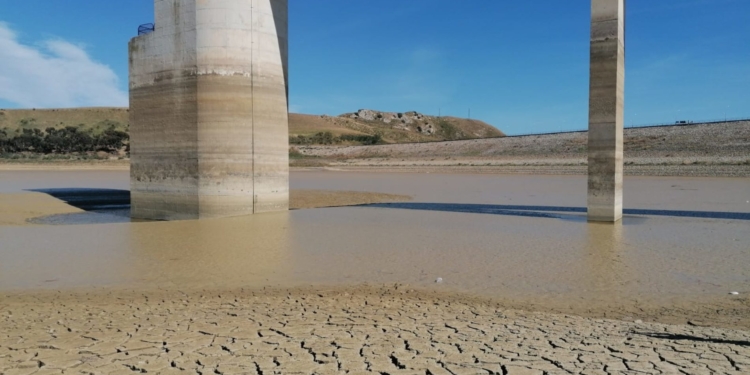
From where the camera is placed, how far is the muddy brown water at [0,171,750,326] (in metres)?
8.27

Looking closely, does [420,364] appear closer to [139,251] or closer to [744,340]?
[744,340]

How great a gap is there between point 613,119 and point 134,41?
15.0 metres

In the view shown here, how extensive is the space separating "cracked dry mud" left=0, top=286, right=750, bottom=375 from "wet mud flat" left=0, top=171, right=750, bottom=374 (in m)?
0.02

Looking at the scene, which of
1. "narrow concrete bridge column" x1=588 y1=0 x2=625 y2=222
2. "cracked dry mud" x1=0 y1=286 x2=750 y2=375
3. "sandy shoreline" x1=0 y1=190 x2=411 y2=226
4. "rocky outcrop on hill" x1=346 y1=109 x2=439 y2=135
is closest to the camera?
"cracked dry mud" x1=0 y1=286 x2=750 y2=375

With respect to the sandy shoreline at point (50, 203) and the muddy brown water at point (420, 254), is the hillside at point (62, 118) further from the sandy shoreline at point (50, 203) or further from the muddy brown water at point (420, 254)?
the muddy brown water at point (420, 254)

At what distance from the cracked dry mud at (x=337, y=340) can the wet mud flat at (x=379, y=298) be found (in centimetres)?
2

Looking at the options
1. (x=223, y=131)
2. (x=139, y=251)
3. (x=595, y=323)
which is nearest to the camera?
(x=595, y=323)

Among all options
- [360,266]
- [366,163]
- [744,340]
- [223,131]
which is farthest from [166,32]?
[366,163]

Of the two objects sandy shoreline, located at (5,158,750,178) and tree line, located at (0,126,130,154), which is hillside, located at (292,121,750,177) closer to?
sandy shoreline, located at (5,158,750,178)

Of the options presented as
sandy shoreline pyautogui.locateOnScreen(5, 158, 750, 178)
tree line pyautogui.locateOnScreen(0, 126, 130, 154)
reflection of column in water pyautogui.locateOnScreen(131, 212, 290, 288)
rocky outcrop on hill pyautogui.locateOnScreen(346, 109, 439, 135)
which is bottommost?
reflection of column in water pyautogui.locateOnScreen(131, 212, 290, 288)

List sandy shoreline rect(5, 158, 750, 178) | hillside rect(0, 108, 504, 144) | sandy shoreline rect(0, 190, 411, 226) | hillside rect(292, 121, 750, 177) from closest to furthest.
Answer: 1. sandy shoreline rect(0, 190, 411, 226)
2. sandy shoreline rect(5, 158, 750, 178)
3. hillside rect(292, 121, 750, 177)
4. hillside rect(0, 108, 504, 144)

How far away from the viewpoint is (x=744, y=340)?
5.20 m

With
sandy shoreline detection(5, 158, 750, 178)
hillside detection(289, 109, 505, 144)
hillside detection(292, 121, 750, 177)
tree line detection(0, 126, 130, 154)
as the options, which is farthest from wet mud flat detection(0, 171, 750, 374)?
hillside detection(289, 109, 505, 144)

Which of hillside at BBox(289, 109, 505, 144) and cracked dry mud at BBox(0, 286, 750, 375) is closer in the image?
cracked dry mud at BBox(0, 286, 750, 375)
